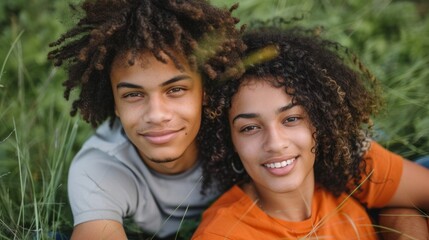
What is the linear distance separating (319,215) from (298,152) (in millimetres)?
414

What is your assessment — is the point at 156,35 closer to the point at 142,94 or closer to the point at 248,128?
the point at 142,94

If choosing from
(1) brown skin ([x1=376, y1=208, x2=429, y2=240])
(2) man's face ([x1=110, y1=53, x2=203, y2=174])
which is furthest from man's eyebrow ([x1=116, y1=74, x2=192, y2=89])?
(1) brown skin ([x1=376, y1=208, x2=429, y2=240])

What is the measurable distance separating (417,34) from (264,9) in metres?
1.25

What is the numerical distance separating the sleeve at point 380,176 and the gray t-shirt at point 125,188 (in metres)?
0.86

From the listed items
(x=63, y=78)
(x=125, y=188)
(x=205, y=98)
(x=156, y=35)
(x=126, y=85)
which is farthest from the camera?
(x=63, y=78)

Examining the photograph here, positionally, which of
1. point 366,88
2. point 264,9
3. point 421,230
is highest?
point 264,9

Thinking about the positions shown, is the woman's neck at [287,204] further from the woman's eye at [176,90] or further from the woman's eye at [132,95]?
the woman's eye at [132,95]

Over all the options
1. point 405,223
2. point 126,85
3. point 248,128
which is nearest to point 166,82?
point 126,85

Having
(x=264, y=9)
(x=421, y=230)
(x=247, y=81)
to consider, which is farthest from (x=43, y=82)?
(x=421, y=230)

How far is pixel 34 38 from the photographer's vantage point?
434 cm

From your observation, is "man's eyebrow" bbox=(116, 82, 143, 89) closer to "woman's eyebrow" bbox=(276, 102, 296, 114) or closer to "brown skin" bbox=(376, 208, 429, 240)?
"woman's eyebrow" bbox=(276, 102, 296, 114)

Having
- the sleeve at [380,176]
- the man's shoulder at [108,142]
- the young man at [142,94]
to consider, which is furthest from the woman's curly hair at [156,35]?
the sleeve at [380,176]

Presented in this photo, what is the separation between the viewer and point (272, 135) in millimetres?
2363

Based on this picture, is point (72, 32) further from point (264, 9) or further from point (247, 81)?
point (264, 9)
